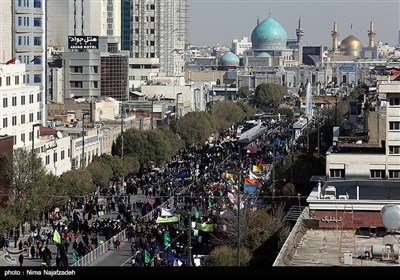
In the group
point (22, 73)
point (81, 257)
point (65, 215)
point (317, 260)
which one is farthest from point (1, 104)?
point (317, 260)

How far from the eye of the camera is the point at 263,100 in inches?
3029

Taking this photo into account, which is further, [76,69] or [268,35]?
[268,35]

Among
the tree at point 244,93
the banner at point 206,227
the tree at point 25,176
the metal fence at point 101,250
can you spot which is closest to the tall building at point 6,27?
the tree at point 25,176

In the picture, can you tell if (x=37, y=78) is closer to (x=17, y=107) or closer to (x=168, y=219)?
(x=17, y=107)

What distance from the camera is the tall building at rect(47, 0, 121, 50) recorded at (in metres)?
63.0

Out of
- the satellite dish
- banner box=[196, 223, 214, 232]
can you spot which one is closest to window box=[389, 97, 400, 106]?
banner box=[196, 223, 214, 232]

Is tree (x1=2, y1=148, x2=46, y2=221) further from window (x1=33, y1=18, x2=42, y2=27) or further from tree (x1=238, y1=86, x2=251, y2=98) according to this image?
tree (x1=238, y1=86, x2=251, y2=98)

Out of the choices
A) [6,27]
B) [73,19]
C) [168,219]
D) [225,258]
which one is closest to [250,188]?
[168,219]

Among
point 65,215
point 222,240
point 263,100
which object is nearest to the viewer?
point 222,240

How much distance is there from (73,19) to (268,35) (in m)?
49.9

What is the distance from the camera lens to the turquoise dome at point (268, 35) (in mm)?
111375

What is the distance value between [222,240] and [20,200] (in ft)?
20.0

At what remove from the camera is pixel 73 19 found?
209 ft
